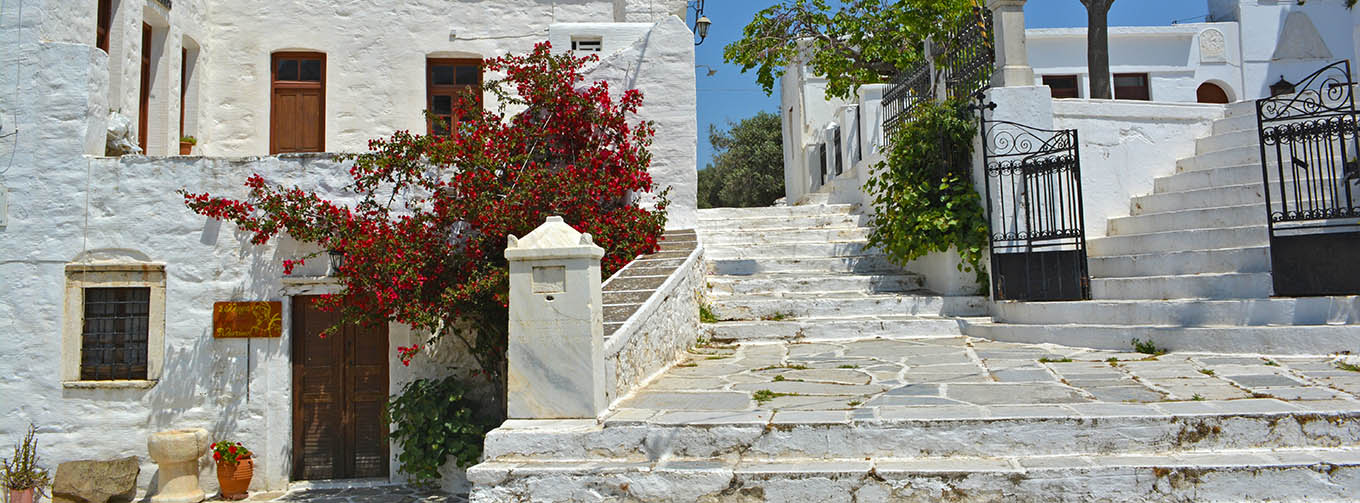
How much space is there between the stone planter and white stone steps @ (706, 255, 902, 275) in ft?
18.1

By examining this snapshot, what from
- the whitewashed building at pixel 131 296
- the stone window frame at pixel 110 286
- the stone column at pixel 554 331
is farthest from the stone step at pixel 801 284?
the stone window frame at pixel 110 286

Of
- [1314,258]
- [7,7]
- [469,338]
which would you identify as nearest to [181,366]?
[469,338]

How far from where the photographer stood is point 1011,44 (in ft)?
28.3

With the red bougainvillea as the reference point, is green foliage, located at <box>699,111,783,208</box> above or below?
above

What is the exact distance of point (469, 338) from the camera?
8.55m

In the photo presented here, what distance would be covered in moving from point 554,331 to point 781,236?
6.09m

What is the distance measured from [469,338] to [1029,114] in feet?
20.0

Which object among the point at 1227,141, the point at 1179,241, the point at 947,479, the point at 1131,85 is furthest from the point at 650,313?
the point at 1131,85

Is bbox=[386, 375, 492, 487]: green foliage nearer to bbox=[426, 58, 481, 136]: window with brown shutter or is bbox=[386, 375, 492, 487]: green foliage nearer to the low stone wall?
the low stone wall

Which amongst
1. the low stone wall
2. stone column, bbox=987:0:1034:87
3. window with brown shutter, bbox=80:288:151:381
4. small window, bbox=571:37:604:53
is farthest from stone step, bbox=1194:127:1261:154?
window with brown shutter, bbox=80:288:151:381

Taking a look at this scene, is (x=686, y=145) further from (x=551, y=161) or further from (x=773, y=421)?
(x=773, y=421)

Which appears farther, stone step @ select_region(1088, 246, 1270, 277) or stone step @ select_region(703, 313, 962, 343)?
stone step @ select_region(703, 313, 962, 343)

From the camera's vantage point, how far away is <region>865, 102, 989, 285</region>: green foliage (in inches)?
334

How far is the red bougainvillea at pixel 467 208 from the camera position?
311 inches
